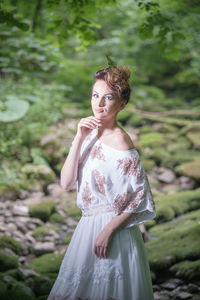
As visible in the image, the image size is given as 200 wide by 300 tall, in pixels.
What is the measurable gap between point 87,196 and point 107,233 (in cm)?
23

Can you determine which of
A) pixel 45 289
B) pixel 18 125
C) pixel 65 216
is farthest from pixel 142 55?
pixel 45 289

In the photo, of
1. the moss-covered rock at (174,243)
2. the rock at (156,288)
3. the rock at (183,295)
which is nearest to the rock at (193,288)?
the rock at (183,295)

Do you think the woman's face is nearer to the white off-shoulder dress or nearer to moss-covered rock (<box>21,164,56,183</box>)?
the white off-shoulder dress

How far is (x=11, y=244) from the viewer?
3.14m

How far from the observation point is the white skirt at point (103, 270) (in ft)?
Answer: 4.99

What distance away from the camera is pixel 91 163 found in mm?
1661

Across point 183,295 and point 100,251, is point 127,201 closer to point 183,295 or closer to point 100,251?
point 100,251

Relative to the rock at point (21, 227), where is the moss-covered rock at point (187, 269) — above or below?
below

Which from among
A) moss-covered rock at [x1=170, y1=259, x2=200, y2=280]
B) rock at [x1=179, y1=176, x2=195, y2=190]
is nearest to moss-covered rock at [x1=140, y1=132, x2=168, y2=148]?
rock at [x1=179, y1=176, x2=195, y2=190]

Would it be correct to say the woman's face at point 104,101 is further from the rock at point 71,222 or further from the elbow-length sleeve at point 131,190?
the rock at point 71,222

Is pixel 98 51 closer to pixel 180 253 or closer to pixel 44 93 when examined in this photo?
pixel 44 93

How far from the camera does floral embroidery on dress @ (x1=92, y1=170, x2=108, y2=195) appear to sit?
1.61m

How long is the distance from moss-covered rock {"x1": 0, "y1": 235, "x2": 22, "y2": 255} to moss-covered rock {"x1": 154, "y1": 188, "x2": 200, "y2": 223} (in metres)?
1.81

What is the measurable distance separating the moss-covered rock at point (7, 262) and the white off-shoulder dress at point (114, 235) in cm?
132
